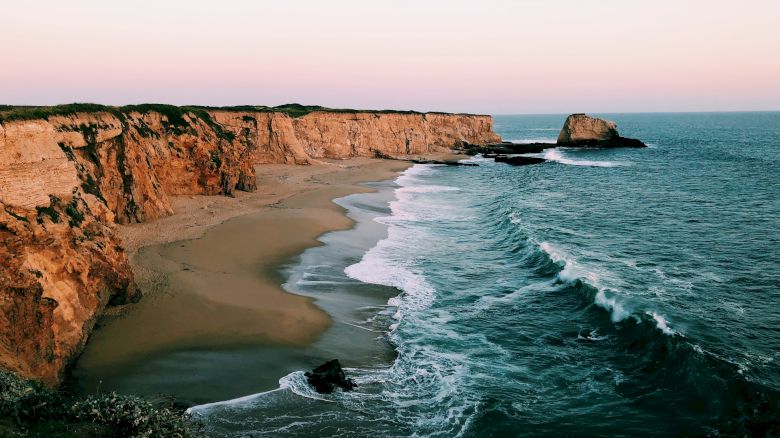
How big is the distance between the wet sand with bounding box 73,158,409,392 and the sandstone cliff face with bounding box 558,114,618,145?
7835cm

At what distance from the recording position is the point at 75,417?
8945mm

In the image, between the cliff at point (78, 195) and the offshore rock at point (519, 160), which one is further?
the offshore rock at point (519, 160)

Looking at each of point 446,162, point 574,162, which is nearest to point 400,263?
point 446,162

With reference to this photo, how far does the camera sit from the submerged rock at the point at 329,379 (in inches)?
508

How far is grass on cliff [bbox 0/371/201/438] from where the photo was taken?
8.22m

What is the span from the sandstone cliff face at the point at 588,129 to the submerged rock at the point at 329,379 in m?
96.7

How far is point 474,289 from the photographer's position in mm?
21562

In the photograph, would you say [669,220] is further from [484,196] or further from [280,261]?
[280,261]

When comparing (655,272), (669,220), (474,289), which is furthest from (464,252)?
(669,220)

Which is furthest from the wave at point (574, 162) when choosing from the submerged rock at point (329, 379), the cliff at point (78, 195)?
the submerged rock at point (329, 379)

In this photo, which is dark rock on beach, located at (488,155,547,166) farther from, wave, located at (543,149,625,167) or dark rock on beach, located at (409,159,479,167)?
dark rock on beach, located at (409,159,479,167)

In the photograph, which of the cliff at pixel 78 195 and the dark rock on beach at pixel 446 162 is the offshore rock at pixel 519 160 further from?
the cliff at pixel 78 195

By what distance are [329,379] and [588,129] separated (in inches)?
3866

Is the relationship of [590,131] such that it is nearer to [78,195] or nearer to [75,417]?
[78,195]
